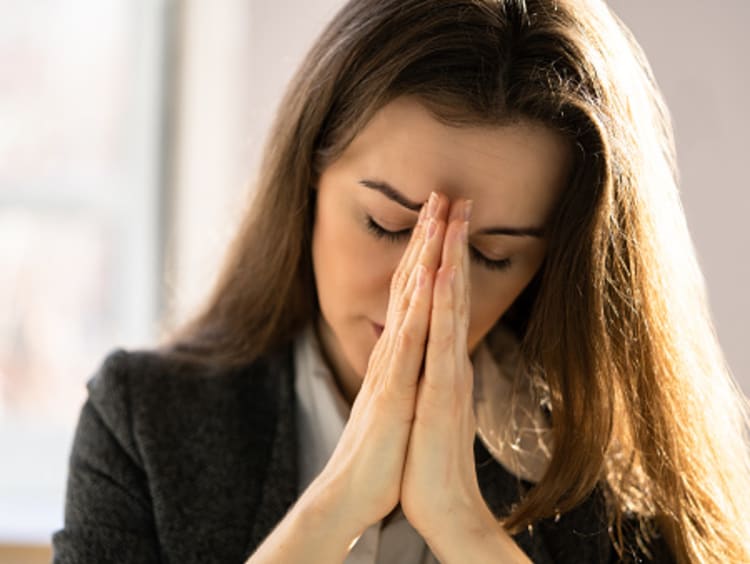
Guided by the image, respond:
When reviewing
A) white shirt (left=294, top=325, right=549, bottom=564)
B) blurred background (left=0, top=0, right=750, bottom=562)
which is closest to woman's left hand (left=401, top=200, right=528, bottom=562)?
white shirt (left=294, top=325, right=549, bottom=564)

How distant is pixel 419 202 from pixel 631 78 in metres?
0.28

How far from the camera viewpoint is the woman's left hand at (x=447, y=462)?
1.16m

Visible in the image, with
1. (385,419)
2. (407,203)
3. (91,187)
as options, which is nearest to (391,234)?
(407,203)

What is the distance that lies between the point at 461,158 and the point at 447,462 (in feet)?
1.00

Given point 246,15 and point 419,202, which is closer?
point 419,202

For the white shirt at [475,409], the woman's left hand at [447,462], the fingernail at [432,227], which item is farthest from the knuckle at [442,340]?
the white shirt at [475,409]

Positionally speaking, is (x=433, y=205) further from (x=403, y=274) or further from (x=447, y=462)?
(x=447, y=462)

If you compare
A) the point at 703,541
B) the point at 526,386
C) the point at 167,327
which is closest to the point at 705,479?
the point at 703,541

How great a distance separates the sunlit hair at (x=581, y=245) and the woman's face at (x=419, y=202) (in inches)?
0.7

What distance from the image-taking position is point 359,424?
1203 millimetres

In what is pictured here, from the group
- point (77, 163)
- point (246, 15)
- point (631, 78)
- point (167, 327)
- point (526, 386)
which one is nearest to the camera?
point (631, 78)

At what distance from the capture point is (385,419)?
Answer: 1178 mm

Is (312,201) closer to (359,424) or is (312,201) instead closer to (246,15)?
(359,424)

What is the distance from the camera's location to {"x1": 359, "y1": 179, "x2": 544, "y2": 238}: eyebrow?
3.79 feet
